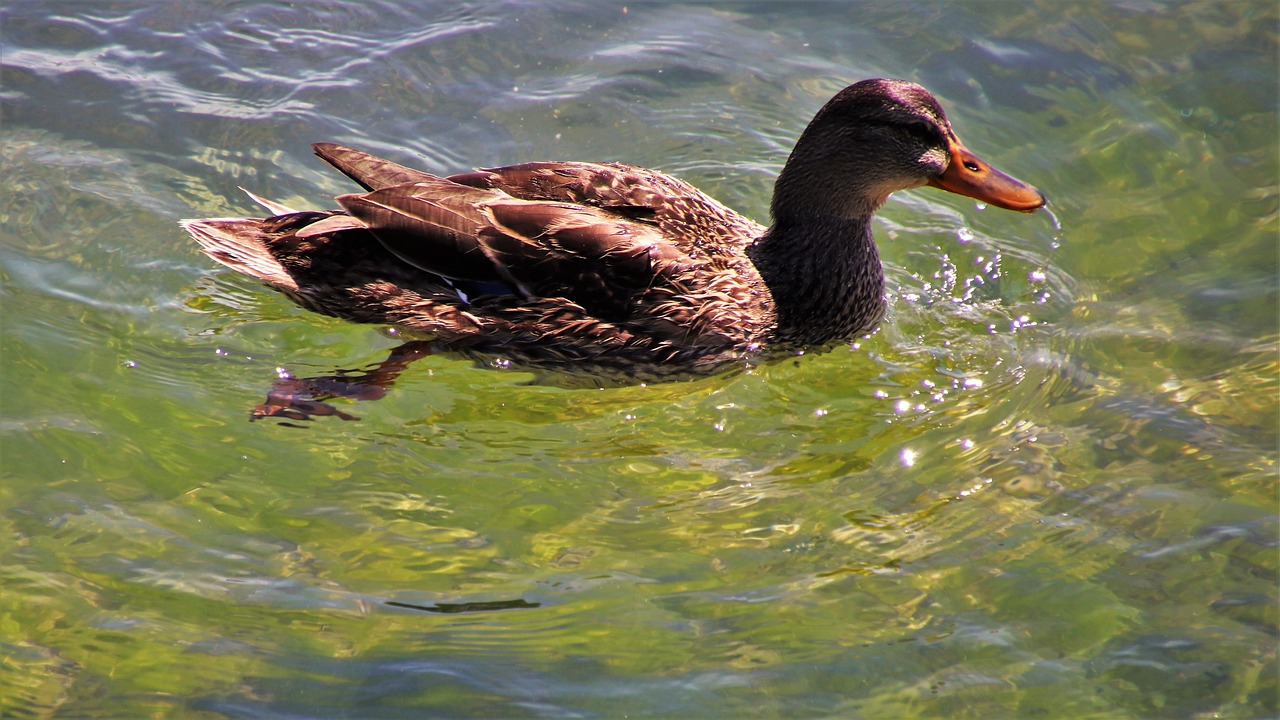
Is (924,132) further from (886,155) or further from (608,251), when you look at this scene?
(608,251)

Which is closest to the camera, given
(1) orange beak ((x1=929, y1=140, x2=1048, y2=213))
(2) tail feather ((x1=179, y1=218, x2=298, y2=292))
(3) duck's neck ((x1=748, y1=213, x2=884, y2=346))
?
(2) tail feather ((x1=179, y1=218, x2=298, y2=292))

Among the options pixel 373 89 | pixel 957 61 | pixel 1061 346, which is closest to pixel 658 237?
pixel 1061 346

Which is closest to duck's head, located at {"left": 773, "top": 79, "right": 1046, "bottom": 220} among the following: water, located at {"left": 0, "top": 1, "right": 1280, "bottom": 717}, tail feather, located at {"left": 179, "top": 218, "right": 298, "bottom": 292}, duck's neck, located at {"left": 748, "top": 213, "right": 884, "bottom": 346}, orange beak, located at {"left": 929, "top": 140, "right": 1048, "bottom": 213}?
orange beak, located at {"left": 929, "top": 140, "right": 1048, "bottom": 213}

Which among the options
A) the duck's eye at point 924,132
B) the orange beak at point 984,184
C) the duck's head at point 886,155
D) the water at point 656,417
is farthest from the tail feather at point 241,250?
the orange beak at point 984,184

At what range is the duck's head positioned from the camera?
6.24 m

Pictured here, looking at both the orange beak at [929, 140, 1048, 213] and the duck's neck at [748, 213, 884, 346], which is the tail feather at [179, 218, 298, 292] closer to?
the duck's neck at [748, 213, 884, 346]

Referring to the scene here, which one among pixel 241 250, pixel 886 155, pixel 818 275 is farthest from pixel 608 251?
pixel 241 250

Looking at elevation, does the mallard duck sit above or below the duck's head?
below

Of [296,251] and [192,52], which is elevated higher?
[192,52]

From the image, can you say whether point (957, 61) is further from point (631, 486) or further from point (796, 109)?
point (631, 486)

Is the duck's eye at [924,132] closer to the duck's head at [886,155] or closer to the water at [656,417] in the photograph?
the duck's head at [886,155]

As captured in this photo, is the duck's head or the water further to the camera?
the duck's head

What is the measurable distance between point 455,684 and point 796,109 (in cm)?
502

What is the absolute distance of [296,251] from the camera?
627 centimetres
